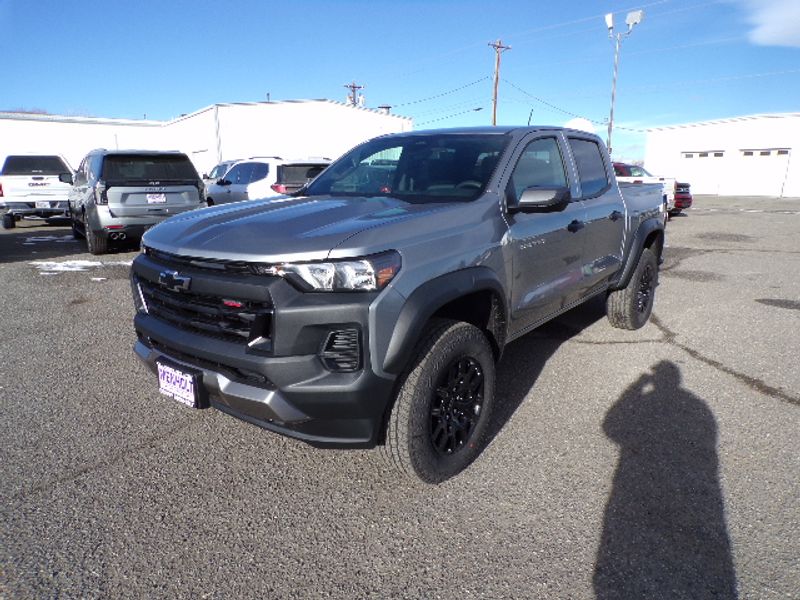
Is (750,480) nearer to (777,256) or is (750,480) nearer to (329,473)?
(329,473)

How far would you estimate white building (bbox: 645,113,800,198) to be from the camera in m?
30.3

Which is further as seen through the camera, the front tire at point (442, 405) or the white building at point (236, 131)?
the white building at point (236, 131)

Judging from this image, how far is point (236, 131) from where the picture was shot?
82.9 feet

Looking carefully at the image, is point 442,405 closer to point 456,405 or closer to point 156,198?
point 456,405

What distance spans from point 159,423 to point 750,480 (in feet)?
11.0

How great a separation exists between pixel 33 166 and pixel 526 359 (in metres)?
13.5

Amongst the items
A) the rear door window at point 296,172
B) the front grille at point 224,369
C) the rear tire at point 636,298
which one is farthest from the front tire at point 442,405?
the rear door window at point 296,172

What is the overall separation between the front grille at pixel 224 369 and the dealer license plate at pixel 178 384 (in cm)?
6

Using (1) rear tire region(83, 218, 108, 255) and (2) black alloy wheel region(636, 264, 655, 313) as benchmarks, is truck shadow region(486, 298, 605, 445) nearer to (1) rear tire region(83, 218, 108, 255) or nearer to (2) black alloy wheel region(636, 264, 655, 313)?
(2) black alloy wheel region(636, 264, 655, 313)

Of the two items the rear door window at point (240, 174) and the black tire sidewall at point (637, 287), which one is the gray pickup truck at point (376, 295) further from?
the rear door window at point (240, 174)

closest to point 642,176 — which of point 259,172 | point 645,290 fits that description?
point 259,172

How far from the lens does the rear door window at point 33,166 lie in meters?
12.3

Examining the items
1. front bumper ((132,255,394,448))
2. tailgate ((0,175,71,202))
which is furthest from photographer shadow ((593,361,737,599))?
tailgate ((0,175,71,202))

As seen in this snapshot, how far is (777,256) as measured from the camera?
9.72m
